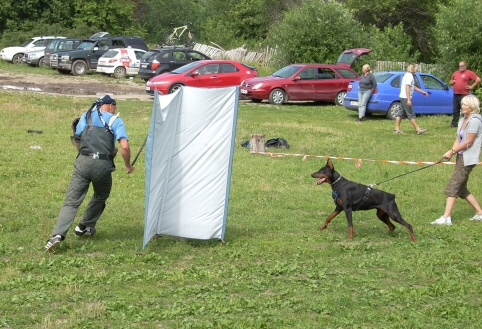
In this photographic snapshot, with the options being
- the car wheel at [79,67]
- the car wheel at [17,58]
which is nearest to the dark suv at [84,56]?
the car wheel at [79,67]

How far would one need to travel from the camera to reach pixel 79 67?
122ft

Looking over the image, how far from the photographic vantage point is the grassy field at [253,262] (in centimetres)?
643

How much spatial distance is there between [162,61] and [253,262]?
2336 centimetres

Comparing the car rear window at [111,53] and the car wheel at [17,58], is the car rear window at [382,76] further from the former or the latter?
the car wheel at [17,58]

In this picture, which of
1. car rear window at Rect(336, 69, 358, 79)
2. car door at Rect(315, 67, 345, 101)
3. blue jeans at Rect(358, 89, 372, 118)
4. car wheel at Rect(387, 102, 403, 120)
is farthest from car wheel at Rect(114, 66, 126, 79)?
car wheel at Rect(387, 102, 403, 120)

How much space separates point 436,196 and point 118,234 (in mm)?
5465

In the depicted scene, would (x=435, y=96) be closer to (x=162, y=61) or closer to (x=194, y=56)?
(x=194, y=56)

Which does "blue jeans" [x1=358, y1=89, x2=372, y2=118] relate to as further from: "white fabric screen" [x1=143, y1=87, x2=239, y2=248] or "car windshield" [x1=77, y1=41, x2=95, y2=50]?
"car windshield" [x1=77, y1=41, x2=95, y2=50]

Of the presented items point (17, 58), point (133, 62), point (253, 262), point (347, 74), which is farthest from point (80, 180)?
point (17, 58)

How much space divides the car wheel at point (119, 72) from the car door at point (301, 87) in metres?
12.1

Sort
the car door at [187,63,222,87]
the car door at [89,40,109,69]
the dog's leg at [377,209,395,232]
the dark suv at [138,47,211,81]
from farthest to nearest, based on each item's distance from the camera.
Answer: the car door at [89,40,109,69] < the dark suv at [138,47,211,81] < the car door at [187,63,222,87] < the dog's leg at [377,209,395,232]

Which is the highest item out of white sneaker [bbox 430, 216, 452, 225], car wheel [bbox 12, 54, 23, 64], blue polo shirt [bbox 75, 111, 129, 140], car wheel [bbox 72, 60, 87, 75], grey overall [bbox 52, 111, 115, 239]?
blue polo shirt [bbox 75, 111, 129, 140]

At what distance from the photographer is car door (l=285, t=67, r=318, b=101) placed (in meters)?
26.3

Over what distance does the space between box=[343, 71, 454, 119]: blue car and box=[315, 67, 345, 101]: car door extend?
3.20 meters
